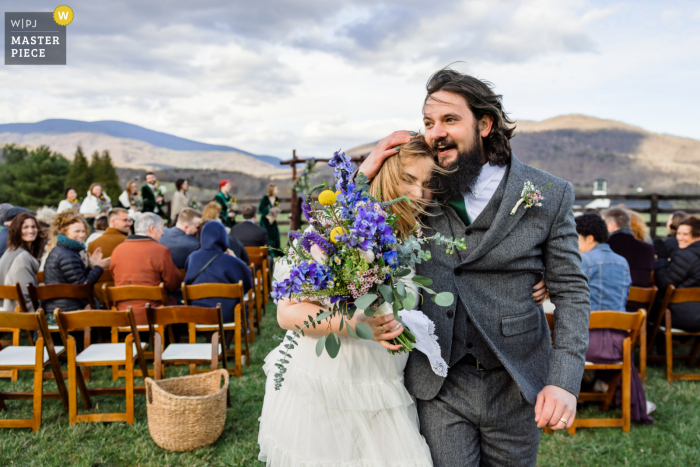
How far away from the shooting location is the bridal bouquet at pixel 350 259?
133cm

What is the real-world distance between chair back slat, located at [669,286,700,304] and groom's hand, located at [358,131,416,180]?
4.70 metres

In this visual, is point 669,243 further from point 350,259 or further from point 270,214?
point 270,214

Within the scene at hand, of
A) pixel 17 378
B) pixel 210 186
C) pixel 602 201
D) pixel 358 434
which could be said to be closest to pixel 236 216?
pixel 17 378

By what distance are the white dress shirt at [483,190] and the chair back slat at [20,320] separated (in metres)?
3.61

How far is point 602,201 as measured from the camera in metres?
17.2

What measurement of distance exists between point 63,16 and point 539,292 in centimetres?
890

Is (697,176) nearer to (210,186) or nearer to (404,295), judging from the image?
(210,186)

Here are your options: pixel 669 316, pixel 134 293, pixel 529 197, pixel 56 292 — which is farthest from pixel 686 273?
pixel 56 292

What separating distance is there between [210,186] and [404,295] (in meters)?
27.8

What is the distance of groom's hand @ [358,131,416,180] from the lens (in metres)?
1.80

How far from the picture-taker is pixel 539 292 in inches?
73.1

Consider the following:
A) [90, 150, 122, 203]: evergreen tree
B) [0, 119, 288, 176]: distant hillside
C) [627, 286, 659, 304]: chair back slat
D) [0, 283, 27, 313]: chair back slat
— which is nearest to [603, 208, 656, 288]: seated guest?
[627, 286, 659, 304]: chair back slat

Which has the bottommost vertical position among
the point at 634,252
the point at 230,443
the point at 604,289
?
the point at 230,443

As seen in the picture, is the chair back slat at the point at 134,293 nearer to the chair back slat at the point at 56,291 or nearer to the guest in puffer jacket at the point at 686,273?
the chair back slat at the point at 56,291
